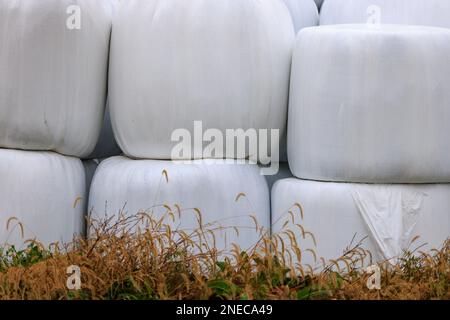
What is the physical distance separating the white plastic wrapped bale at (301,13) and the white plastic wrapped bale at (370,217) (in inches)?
30.1

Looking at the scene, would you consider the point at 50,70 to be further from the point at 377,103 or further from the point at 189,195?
the point at 377,103

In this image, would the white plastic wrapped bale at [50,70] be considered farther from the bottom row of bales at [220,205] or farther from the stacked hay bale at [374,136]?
the stacked hay bale at [374,136]

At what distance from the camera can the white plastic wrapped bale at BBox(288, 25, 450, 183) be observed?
10.2ft

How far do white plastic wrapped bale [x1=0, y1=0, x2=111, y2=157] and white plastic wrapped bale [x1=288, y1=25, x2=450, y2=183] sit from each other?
687 millimetres

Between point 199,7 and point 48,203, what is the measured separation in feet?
2.52

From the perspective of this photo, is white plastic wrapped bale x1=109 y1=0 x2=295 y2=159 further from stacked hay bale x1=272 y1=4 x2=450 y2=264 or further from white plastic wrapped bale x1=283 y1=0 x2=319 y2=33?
white plastic wrapped bale x1=283 y1=0 x2=319 y2=33

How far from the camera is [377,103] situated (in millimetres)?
3109

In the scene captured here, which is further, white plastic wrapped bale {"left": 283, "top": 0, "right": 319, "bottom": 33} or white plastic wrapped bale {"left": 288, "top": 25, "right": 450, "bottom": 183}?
white plastic wrapped bale {"left": 283, "top": 0, "right": 319, "bottom": 33}

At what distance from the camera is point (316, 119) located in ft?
10.4

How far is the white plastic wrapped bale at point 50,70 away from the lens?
3.10 metres

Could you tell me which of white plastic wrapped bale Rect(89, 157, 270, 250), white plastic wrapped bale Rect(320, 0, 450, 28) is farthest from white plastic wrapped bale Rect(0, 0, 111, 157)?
white plastic wrapped bale Rect(320, 0, 450, 28)
